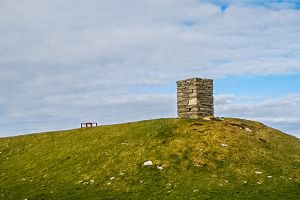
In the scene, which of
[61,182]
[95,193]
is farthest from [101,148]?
[95,193]

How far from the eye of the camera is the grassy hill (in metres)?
36.8

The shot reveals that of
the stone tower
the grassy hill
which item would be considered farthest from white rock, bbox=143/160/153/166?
the stone tower

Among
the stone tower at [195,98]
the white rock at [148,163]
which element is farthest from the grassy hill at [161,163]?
the stone tower at [195,98]

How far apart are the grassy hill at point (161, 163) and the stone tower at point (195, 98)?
1979 mm

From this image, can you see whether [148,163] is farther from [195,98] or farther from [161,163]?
[195,98]

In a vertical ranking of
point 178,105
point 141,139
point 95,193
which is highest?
point 178,105

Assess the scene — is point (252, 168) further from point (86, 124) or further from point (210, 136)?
point (86, 124)

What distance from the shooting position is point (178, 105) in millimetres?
54438

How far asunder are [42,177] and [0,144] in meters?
20.1

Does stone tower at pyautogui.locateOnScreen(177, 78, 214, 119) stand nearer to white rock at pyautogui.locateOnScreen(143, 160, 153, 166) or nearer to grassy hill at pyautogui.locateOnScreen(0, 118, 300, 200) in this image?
grassy hill at pyautogui.locateOnScreen(0, 118, 300, 200)

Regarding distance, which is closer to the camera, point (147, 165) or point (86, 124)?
point (147, 165)

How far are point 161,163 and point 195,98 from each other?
500 inches

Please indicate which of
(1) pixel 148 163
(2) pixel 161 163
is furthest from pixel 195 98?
(1) pixel 148 163

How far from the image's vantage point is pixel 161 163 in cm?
4181
